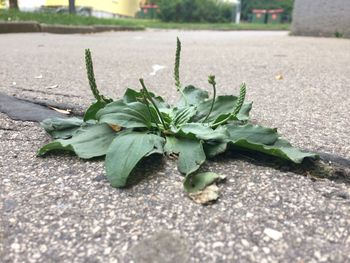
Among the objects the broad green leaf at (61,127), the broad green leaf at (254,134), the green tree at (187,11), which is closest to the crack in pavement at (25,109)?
the broad green leaf at (61,127)

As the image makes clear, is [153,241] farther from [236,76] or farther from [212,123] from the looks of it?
[236,76]

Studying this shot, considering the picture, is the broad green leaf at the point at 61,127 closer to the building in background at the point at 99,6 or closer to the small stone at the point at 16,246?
the small stone at the point at 16,246

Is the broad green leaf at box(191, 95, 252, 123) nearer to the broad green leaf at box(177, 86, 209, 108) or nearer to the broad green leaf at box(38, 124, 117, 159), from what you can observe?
the broad green leaf at box(177, 86, 209, 108)

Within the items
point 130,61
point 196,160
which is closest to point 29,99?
point 196,160

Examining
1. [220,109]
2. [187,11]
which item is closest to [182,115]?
[220,109]

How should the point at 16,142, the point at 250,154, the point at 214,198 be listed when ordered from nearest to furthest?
the point at 214,198
the point at 250,154
the point at 16,142

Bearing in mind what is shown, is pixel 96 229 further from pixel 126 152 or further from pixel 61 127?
pixel 61 127

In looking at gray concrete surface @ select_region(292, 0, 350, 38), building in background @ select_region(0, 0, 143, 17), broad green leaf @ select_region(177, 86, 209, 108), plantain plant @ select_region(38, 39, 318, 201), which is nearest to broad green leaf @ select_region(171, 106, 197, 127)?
plantain plant @ select_region(38, 39, 318, 201)
